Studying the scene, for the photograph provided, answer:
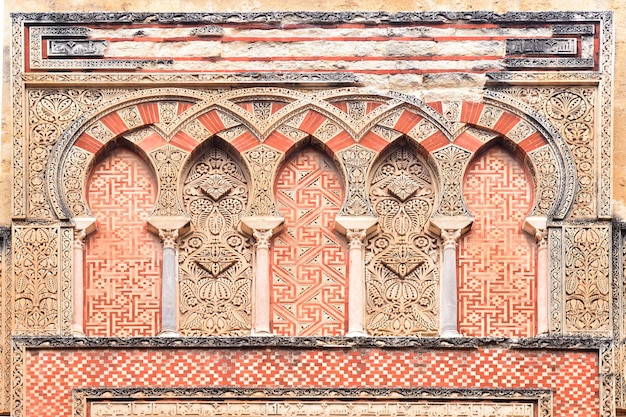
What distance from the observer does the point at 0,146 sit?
693 inches

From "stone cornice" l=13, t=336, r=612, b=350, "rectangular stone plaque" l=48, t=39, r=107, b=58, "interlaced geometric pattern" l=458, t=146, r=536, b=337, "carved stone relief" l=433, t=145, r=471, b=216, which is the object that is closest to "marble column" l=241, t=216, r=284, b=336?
"stone cornice" l=13, t=336, r=612, b=350

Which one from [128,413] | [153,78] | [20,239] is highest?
[153,78]

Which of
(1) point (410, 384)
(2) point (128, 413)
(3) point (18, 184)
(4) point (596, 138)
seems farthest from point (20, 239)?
(4) point (596, 138)

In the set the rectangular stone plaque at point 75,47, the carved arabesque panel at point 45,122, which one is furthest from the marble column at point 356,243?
the rectangular stone plaque at point 75,47

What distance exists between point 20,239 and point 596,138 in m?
4.25

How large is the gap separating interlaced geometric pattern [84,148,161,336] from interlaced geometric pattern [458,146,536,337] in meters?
2.26

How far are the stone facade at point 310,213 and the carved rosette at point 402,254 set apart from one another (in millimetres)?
16

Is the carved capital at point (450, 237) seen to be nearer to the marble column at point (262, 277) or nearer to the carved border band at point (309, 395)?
the carved border band at point (309, 395)

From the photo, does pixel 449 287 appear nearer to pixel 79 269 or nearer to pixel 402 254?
pixel 402 254

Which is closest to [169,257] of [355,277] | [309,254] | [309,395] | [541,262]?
[309,254]

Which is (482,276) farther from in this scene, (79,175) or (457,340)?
(79,175)

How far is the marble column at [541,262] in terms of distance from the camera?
17203 millimetres

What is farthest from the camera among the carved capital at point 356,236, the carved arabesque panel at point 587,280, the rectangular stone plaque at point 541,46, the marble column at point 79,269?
the rectangular stone plaque at point 541,46

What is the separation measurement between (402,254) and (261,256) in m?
1.03
